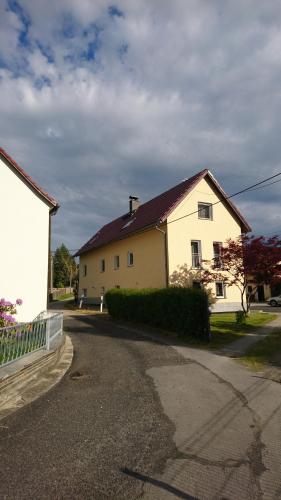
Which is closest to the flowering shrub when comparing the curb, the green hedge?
the curb

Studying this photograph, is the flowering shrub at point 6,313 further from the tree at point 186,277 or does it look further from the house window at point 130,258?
the house window at point 130,258

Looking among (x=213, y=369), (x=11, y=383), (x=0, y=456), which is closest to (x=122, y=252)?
(x=213, y=369)

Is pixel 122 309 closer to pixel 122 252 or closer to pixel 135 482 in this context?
pixel 122 252

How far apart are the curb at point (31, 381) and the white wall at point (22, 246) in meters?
4.40

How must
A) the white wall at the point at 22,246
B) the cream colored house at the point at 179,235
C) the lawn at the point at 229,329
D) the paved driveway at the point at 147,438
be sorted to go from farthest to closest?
1. the cream colored house at the point at 179,235
2. the white wall at the point at 22,246
3. the lawn at the point at 229,329
4. the paved driveway at the point at 147,438

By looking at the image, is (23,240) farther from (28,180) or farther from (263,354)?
(263,354)

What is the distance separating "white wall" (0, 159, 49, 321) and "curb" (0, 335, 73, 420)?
14.4 ft

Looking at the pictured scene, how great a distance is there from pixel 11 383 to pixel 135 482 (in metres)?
3.72

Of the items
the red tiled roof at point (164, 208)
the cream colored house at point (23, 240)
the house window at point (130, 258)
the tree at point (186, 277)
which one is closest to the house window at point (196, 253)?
the tree at point (186, 277)

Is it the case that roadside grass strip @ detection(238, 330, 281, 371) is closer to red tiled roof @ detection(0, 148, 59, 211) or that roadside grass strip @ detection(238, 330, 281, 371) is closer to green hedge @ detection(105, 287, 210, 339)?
green hedge @ detection(105, 287, 210, 339)

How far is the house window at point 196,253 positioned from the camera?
22109mm

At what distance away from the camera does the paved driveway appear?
3293 millimetres

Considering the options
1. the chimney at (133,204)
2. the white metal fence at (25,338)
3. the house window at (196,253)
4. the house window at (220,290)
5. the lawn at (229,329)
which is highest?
the chimney at (133,204)

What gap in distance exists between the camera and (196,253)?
22438mm
